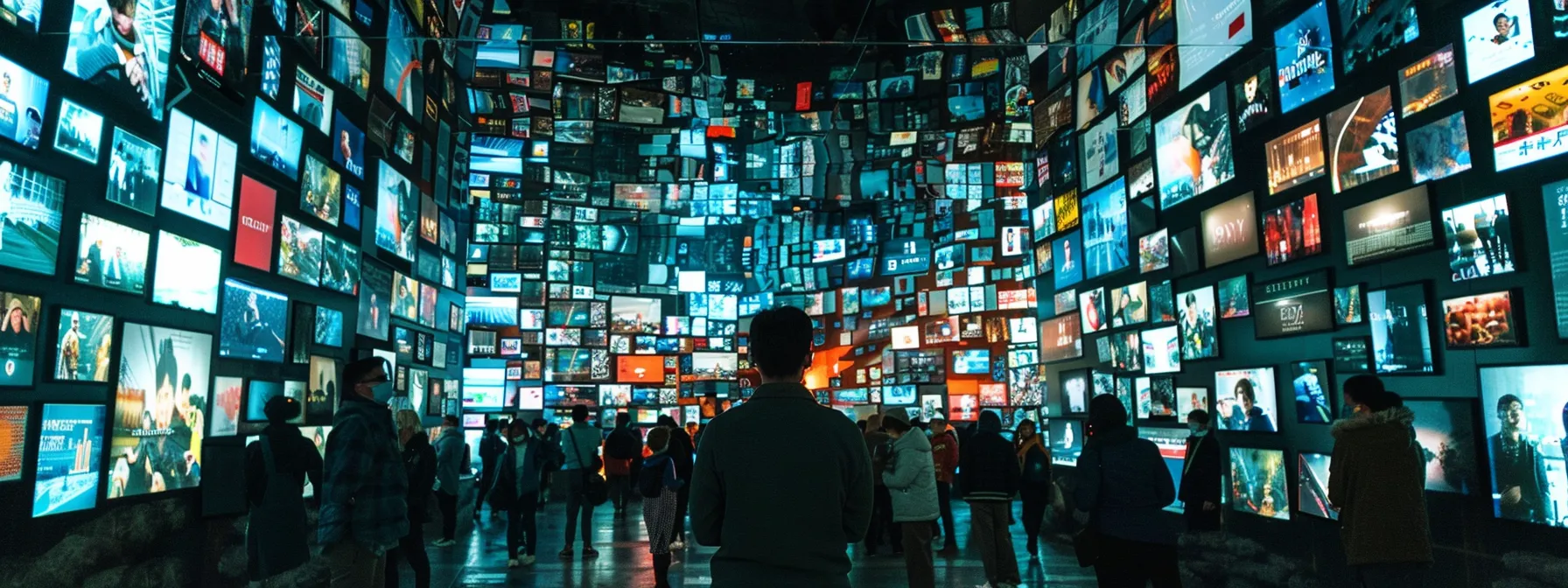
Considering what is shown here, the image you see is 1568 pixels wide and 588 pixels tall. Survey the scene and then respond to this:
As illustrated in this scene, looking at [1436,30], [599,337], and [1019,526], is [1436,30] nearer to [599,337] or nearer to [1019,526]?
[1019,526]

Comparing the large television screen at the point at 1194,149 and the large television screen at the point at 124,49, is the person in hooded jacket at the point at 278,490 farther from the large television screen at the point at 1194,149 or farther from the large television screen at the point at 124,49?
the large television screen at the point at 1194,149

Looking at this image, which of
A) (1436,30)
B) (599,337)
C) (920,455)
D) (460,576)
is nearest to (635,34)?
→ (460,576)

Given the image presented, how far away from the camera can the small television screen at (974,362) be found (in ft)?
79.5

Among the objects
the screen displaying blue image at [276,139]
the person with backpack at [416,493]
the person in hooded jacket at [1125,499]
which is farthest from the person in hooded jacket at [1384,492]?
the screen displaying blue image at [276,139]

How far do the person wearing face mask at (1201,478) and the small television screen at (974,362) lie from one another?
16.0m

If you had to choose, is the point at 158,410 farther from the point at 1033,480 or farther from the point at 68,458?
the point at 1033,480

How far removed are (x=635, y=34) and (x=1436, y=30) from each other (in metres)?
10.4

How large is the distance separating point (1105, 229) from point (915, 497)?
16.7ft

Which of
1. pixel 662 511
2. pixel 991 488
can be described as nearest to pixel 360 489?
pixel 662 511

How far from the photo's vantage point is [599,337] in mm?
25469

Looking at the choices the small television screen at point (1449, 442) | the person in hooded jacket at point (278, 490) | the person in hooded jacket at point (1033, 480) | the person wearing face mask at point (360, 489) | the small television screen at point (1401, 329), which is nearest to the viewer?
the person wearing face mask at point (360, 489)

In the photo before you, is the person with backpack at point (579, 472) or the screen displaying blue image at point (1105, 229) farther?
the screen displaying blue image at point (1105, 229)

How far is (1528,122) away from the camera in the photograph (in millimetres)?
5223

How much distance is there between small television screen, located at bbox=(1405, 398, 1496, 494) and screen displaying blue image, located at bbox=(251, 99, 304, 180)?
7878mm
